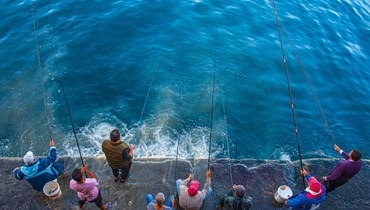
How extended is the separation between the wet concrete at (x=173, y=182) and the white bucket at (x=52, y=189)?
0.16 meters

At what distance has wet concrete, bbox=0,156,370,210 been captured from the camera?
251 inches

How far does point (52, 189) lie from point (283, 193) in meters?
4.64

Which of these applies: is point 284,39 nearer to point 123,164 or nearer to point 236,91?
point 236,91

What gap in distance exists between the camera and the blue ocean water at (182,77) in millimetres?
8992

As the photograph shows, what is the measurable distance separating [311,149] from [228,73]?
12.0ft

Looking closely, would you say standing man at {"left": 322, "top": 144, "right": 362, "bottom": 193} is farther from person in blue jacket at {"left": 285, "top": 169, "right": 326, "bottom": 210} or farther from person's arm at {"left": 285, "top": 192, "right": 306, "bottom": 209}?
person's arm at {"left": 285, "top": 192, "right": 306, "bottom": 209}

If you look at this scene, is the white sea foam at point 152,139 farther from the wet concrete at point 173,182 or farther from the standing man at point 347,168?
the standing man at point 347,168

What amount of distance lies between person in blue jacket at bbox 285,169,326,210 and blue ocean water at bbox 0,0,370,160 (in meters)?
3.18

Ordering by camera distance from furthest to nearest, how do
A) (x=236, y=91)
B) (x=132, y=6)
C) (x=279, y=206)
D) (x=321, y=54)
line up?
(x=132, y=6)
(x=321, y=54)
(x=236, y=91)
(x=279, y=206)

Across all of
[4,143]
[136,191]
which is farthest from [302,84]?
[4,143]

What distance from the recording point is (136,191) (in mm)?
6570

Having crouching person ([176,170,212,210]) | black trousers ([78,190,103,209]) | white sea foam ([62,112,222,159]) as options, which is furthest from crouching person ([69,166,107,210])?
white sea foam ([62,112,222,159])

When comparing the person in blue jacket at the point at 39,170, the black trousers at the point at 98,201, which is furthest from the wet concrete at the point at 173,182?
the person in blue jacket at the point at 39,170

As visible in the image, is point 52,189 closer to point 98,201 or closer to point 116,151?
point 98,201
